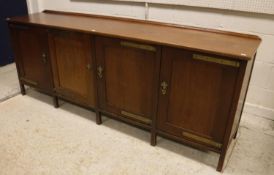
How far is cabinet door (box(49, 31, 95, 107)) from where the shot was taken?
75.6 inches

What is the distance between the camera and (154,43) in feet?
5.08

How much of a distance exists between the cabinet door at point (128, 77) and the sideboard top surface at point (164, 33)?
89 mm

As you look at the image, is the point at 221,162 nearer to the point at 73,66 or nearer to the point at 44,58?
the point at 73,66

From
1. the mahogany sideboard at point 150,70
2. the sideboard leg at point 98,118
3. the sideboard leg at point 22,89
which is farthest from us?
the sideboard leg at point 22,89

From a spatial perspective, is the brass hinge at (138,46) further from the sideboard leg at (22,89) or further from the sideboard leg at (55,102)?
the sideboard leg at (22,89)

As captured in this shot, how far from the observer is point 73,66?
205 cm

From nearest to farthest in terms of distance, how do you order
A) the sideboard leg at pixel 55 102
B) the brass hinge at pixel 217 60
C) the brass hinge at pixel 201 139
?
the brass hinge at pixel 217 60 → the brass hinge at pixel 201 139 → the sideboard leg at pixel 55 102

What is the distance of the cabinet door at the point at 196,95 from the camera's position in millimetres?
1423

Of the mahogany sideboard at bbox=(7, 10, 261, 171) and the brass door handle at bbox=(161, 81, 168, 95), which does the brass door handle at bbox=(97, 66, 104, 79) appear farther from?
the brass door handle at bbox=(161, 81, 168, 95)

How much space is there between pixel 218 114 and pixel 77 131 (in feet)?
3.80

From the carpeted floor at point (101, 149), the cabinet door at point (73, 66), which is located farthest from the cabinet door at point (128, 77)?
the carpeted floor at point (101, 149)

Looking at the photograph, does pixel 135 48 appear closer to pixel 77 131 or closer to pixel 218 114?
pixel 218 114

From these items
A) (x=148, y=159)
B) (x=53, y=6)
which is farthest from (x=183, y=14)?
(x=53, y=6)

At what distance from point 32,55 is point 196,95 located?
5.22ft
